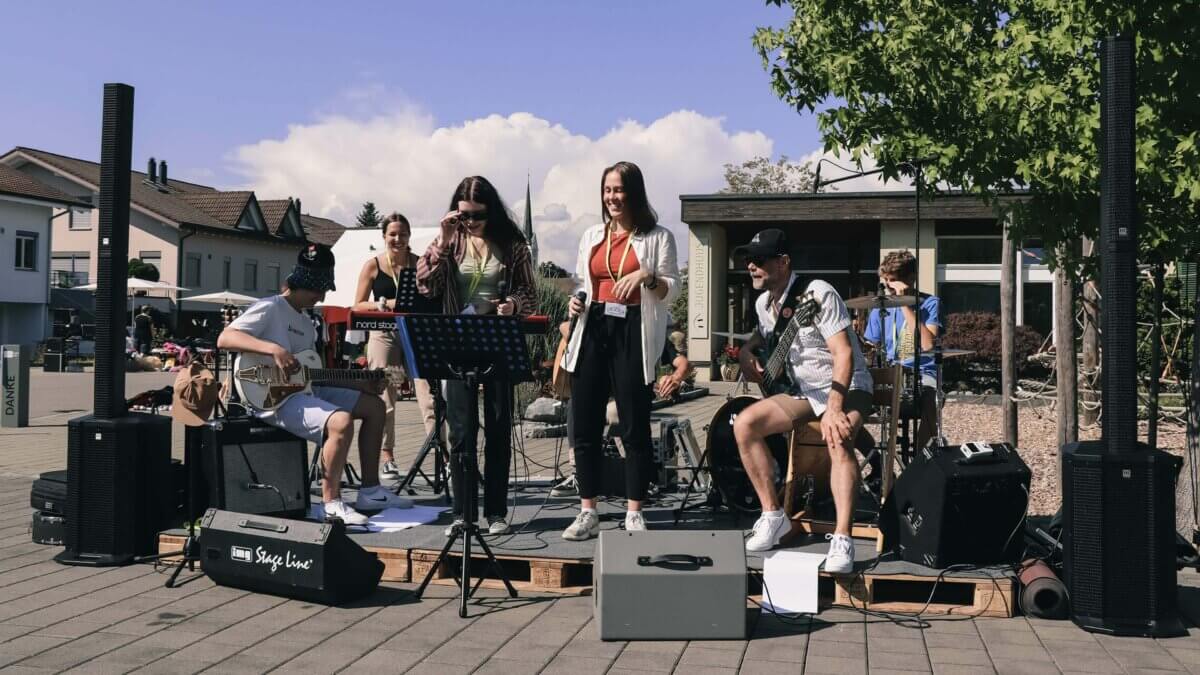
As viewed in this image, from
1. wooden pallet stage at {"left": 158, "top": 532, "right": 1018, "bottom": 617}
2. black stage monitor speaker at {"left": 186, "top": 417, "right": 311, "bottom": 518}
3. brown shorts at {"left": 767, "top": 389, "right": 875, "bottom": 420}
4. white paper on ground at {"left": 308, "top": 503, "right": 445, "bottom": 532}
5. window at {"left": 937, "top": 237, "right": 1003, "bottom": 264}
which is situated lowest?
wooden pallet stage at {"left": 158, "top": 532, "right": 1018, "bottom": 617}

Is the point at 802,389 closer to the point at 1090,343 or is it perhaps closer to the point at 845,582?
the point at 845,582

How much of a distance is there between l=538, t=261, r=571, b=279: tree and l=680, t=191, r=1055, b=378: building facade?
4754mm

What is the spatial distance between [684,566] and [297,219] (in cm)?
5727

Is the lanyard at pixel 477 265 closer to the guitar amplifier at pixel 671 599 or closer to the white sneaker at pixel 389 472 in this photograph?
the guitar amplifier at pixel 671 599

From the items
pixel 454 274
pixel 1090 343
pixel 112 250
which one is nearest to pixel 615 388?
pixel 454 274

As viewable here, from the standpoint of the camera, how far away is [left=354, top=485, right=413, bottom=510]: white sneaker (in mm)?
6758

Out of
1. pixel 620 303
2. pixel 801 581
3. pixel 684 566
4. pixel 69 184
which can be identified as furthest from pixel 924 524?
pixel 69 184

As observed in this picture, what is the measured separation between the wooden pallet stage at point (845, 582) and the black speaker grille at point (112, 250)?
1704 millimetres

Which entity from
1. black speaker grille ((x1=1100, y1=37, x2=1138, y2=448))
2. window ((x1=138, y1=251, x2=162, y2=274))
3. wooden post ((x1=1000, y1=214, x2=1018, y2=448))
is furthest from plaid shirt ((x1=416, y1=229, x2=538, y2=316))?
window ((x1=138, y1=251, x2=162, y2=274))

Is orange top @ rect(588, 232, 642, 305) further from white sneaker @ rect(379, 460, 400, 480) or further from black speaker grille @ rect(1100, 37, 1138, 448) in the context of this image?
white sneaker @ rect(379, 460, 400, 480)

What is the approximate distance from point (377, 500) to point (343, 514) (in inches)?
18.3

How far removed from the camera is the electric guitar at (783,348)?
5793mm

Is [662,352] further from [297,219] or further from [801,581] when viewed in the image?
[297,219]

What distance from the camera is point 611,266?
604 cm
